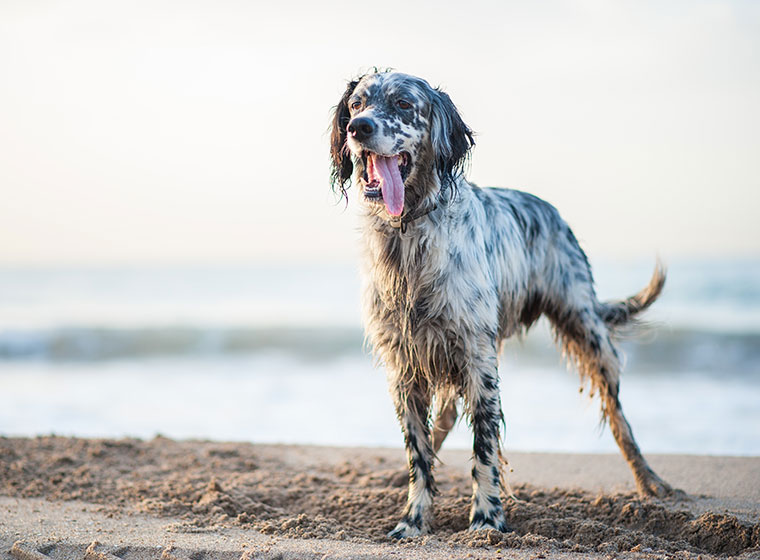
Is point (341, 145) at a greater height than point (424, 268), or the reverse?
point (341, 145)

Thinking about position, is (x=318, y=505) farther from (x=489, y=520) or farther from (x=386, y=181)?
(x=386, y=181)

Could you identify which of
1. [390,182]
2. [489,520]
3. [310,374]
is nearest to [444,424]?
[489,520]

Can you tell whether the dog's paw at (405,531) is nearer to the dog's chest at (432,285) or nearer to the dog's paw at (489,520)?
the dog's paw at (489,520)

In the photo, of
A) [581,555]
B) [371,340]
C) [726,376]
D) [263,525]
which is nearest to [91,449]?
[263,525]

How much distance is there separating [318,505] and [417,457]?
69 cm

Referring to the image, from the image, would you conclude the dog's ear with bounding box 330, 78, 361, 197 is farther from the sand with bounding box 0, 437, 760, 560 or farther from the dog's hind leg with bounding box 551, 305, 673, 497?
the sand with bounding box 0, 437, 760, 560

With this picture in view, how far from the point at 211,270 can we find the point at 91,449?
29816mm

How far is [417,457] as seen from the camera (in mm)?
3689

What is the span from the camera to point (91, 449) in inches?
198

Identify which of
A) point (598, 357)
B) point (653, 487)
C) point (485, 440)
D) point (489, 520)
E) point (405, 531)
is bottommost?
point (405, 531)

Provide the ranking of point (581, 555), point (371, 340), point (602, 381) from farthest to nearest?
point (602, 381), point (371, 340), point (581, 555)

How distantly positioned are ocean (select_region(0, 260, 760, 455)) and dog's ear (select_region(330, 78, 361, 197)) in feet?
3.46

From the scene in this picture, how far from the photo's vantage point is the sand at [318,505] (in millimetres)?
3129

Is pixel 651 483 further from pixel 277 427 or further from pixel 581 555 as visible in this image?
pixel 277 427
